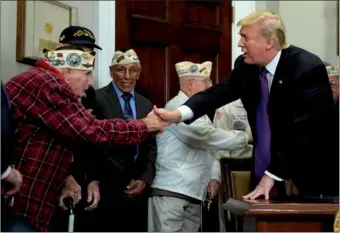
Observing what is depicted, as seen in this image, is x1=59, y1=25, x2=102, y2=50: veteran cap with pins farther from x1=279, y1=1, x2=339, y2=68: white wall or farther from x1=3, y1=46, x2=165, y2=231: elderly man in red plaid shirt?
x1=279, y1=1, x2=339, y2=68: white wall

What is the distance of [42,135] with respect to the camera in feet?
6.84

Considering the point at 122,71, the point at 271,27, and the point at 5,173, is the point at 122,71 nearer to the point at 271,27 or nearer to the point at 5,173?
the point at 271,27

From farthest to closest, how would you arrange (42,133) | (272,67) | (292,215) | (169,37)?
(169,37)
(272,67)
(42,133)
(292,215)

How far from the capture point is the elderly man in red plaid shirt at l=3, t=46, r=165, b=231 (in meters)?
2.05

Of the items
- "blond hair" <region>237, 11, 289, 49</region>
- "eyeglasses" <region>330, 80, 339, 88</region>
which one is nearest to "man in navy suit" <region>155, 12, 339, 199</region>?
"blond hair" <region>237, 11, 289, 49</region>

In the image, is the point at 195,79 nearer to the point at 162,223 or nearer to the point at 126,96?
the point at 126,96

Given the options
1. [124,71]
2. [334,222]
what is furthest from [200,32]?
[334,222]

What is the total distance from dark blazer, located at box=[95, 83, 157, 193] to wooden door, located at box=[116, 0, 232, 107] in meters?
0.47

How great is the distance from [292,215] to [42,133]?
822mm

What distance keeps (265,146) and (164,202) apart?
0.75 m

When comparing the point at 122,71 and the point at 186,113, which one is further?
the point at 122,71

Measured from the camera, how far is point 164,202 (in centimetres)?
311

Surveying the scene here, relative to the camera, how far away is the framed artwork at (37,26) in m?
3.18

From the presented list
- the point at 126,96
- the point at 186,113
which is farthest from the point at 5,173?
the point at 126,96
